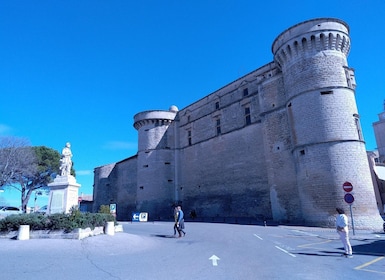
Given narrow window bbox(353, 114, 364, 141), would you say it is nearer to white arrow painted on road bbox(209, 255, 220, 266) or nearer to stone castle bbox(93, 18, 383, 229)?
stone castle bbox(93, 18, 383, 229)

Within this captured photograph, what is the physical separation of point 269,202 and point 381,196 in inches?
558

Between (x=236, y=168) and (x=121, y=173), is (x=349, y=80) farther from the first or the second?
(x=121, y=173)

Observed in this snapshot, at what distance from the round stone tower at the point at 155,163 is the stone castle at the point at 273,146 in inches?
4.9

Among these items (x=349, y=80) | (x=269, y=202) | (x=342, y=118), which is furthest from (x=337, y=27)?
(x=269, y=202)

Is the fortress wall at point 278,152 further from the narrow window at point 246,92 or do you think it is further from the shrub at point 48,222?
the shrub at point 48,222

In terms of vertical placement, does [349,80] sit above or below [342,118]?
above

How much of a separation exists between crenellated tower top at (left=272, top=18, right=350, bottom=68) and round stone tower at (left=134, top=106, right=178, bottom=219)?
18.5 metres

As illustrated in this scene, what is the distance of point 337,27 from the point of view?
1923 cm

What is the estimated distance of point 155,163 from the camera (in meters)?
32.2

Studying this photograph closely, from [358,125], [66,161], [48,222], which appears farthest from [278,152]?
[48,222]

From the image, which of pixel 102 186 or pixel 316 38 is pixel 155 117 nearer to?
pixel 102 186

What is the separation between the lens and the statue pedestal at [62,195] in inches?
430

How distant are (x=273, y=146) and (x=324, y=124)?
485 cm

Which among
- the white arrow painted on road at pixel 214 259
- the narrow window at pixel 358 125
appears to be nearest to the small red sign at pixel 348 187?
the narrow window at pixel 358 125
